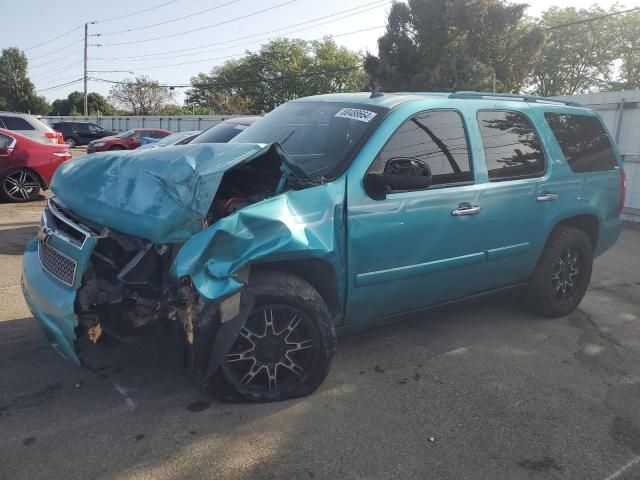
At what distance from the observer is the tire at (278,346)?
295 centimetres

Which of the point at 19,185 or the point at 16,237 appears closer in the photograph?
the point at 16,237

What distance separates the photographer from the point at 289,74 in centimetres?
5909

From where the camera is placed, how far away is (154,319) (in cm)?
286

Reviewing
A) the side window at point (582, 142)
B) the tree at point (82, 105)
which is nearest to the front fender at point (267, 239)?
the side window at point (582, 142)

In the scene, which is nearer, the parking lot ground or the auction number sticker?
the parking lot ground

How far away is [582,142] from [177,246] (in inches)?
148

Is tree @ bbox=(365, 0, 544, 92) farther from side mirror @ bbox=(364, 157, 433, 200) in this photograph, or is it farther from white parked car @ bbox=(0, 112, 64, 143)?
side mirror @ bbox=(364, 157, 433, 200)

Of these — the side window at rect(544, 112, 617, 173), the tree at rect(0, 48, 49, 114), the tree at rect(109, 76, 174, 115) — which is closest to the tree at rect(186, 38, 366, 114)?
the tree at rect(109, 76, 174, 115)

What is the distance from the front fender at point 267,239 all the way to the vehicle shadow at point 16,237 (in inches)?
186

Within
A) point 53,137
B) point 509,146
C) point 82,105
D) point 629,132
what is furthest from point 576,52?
point 82,105

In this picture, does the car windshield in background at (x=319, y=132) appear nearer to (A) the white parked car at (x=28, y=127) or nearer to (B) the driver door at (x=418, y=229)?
(B) the driver door at (x=418, y=229)

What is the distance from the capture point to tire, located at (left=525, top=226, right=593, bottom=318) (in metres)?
4.57

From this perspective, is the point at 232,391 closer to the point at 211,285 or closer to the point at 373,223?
the point at 211,285

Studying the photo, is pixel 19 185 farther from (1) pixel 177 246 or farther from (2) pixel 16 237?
(1) pixel 177 246
